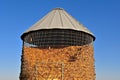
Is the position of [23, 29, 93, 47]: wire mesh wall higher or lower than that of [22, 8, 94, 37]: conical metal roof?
lower

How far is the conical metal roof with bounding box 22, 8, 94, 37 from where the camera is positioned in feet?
69.2

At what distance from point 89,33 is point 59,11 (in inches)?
147

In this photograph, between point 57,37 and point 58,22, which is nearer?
point 57,37

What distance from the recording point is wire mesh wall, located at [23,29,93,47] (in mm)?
21031

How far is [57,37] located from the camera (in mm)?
21047

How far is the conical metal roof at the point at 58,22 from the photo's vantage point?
2108 centimetres

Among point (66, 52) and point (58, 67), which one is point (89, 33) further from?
point (58, 67)

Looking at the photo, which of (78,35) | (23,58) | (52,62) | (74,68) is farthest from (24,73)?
(78,35)

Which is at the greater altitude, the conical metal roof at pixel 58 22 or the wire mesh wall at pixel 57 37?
the conical metal roof at pixel 58 22

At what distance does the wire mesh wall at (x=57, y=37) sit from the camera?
21.0 meters

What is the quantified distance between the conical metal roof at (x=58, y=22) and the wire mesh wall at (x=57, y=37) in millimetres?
344

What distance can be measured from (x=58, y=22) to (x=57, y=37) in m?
1.44

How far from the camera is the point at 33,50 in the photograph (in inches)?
824

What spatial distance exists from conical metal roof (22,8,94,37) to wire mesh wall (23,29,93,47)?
0.34 m
